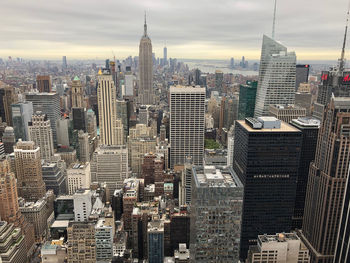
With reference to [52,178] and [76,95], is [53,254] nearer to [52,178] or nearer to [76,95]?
[52,178]

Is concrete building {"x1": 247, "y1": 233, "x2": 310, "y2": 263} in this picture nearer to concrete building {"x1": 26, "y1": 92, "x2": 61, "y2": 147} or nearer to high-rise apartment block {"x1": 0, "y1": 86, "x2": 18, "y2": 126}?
concrete building {"x1": 26, "y1": 92, "x2": 61, "y2": 147}

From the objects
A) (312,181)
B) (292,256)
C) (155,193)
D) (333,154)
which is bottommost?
(155,193)

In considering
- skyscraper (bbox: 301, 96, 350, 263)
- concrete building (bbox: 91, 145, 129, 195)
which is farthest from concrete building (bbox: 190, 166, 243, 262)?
concrete building (bbox: 91, 145, 129, 195)

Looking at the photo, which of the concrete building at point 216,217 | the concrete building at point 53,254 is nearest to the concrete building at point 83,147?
the concrete building at point 53,254

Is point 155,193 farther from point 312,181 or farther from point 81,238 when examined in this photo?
point 312,181

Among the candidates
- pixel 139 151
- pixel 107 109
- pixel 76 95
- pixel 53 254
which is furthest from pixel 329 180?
pixel 76 95

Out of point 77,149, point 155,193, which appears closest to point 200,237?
point 155,193
